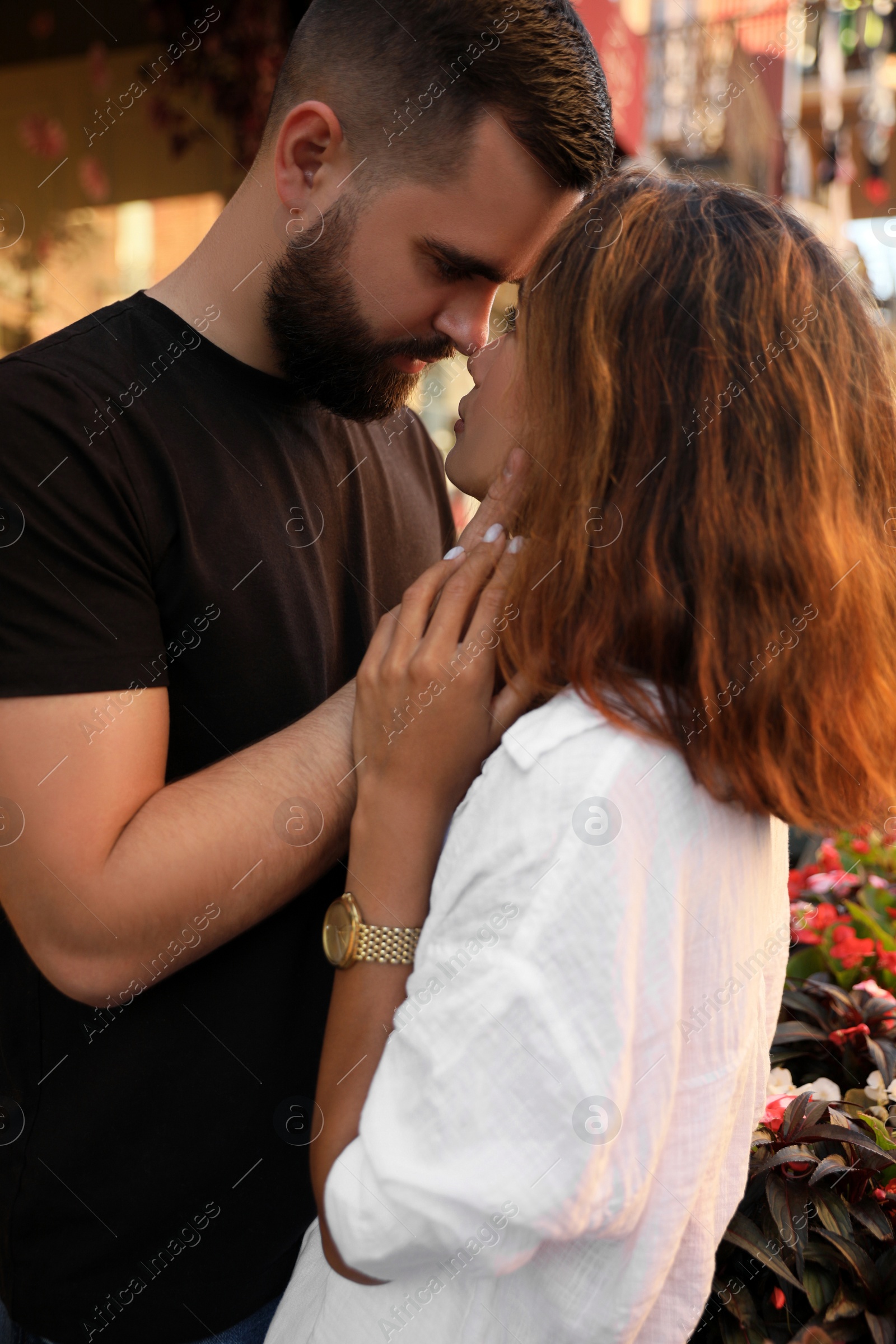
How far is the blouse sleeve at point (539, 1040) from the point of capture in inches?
35.3

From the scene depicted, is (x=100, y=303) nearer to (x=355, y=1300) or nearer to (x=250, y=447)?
(x=250, y=447)

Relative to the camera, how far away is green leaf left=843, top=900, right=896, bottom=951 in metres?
2.24

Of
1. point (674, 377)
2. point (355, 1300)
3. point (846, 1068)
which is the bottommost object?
point (846, 1068)

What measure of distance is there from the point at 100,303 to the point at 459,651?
4085mm

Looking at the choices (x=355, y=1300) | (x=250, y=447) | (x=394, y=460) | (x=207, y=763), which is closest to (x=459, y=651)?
(x=207, y=763)

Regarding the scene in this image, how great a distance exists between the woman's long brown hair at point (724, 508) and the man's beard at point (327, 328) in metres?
0.54

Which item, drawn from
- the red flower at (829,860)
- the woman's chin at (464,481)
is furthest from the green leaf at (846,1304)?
the red flower at (829,860)

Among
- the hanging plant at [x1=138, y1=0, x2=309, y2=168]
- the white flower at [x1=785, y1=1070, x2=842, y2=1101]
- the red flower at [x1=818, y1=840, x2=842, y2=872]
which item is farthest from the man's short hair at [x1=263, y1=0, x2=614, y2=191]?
the hanging plant at [x1=138, y1=0, x2=309, y2=168]

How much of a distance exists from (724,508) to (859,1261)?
1065 millimetres

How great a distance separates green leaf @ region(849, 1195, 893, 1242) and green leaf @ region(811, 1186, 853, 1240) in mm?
18

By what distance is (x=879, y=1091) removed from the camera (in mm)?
1749

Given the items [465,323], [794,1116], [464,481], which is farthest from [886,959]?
[465,323]

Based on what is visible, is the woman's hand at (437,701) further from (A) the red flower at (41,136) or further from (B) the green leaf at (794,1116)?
(A) the red flower at (41,136)

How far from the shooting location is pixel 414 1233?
0.92m
